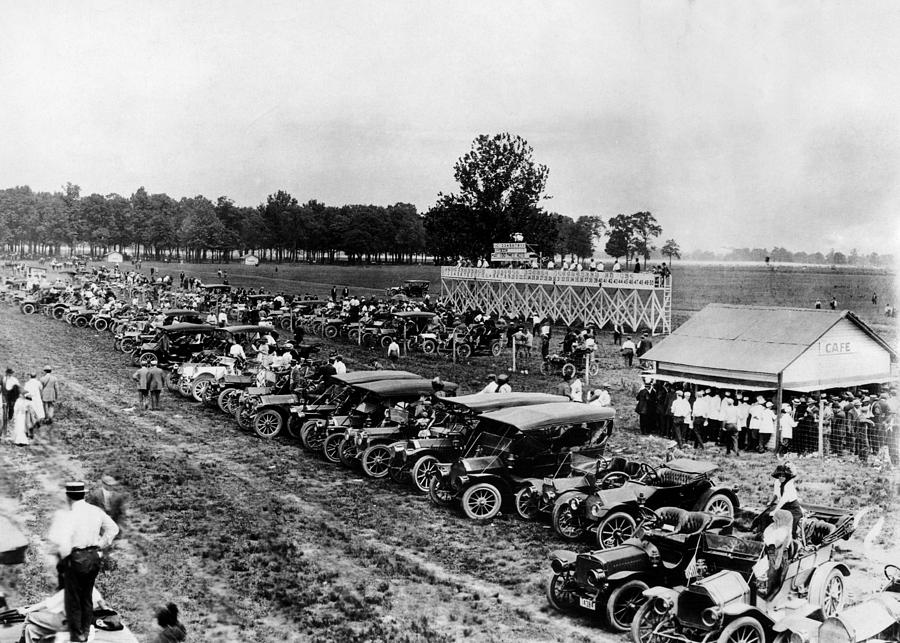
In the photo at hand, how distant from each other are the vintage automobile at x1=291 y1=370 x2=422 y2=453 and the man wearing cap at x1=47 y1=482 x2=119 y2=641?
8829 millimetres

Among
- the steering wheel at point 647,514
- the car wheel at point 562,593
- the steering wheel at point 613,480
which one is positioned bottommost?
the car wheel at point 562,593

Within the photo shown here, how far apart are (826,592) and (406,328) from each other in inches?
880

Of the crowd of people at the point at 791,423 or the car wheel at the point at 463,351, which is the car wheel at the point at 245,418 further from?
the car wheel at the point at 463,351

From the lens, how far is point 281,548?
35.8ft

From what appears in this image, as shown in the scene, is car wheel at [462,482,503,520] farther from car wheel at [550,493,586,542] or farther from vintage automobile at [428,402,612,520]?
car wheel at [550,493,586,542]

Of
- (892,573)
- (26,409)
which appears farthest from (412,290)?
(892,573)

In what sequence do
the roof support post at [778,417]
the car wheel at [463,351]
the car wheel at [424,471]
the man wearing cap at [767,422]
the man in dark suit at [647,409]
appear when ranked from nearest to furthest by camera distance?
the car wheel at [424,471] < the roof support post at [778,417] < the man wearing cap at [767,422] < the man in dark suit at [647,409] < the car wheel at [463,351]

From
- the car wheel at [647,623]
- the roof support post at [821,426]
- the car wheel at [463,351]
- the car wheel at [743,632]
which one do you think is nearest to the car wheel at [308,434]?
the car wheel at [647,623]

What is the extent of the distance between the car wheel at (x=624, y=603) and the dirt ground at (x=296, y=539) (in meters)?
0.18

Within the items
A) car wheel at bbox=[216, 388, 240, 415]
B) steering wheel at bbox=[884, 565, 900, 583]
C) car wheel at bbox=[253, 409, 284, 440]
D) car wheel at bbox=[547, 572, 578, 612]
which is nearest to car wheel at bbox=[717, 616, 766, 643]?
A: steering wheel at bbox=[884, 565, 900, 583]

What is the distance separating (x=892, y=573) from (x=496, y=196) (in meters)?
50.0

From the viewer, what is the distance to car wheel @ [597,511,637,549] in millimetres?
10758

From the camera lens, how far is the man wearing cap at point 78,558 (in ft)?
22.6

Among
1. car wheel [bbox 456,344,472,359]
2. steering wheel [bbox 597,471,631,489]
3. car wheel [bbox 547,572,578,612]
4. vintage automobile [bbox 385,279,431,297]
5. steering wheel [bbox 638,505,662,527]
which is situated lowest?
car wheel [bbox 547,572,578,612]
